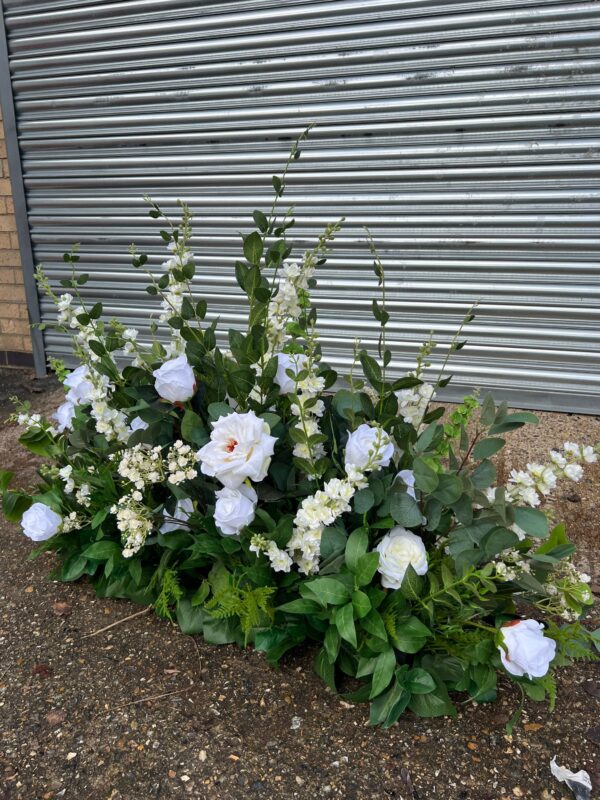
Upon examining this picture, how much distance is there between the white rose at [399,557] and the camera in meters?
1.59

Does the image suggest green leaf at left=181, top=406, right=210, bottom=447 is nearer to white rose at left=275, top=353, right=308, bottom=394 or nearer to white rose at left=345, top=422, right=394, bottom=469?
white rose at left=275, top=353, right=308, bottom=394

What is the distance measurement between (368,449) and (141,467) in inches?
25.1

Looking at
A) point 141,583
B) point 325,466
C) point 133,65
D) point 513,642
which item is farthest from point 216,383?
point 133,65

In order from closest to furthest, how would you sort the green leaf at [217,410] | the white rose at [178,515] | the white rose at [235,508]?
1. the white rose at [235,508]
2. the green leaf at [217,410]
3. the white rose at [178,515]

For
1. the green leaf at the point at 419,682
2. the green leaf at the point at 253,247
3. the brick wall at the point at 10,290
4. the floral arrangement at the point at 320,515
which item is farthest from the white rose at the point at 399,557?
the brick wall at the point at 10,290

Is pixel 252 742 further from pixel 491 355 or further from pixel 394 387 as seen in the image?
pixel 491 355

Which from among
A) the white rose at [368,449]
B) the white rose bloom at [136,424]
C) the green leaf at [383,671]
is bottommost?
the green leaf at [383,671]

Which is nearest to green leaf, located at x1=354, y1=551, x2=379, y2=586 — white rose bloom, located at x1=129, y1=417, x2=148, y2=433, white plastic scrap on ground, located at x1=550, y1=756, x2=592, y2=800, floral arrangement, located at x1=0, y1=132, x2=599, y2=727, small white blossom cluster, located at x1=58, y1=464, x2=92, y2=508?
floral arrangement, located at x1=0, y1=132, x2=599, y2=727

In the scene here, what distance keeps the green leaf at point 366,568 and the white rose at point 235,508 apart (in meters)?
0.30

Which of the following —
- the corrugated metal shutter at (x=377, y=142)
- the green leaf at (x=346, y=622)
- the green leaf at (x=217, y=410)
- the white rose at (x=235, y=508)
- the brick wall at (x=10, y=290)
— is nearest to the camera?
the green leaf at (x=346, y=622)

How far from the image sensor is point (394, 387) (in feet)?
5.36

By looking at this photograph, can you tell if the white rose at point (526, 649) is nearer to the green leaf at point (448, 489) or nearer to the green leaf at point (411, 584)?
the green leaf at point (411, 584)

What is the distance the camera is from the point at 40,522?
2094 millimetres

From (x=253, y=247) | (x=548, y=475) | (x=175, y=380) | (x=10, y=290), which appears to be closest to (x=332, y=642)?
(x=548, y=475)
